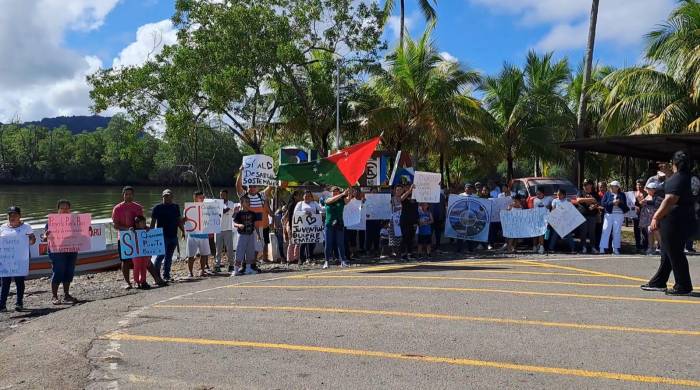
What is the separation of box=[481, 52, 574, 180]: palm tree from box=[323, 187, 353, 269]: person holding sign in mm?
14091

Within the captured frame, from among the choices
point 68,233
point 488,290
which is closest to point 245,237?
point 68,233

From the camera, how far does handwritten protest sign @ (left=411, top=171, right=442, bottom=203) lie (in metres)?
14.2

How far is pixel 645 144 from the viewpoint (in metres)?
17.9

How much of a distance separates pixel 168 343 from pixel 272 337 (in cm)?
116

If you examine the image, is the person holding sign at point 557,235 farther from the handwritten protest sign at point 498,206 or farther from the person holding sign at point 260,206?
the person holding sign at point 260,206

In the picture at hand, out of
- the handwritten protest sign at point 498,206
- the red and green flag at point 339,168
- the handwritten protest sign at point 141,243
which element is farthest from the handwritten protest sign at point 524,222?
the handwritten protest sign at point 141,243

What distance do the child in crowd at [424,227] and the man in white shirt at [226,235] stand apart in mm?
4314

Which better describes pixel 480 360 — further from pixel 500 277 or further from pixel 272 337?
pixel 500 277

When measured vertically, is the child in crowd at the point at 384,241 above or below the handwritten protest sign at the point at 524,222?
below

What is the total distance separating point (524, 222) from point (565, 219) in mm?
995

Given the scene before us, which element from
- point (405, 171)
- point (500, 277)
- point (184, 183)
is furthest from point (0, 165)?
point (500, 277)

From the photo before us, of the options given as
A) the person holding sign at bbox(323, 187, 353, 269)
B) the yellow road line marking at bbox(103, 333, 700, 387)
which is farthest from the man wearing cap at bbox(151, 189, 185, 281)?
the yellow road line marking at bbox(103, 333, 700, 387)

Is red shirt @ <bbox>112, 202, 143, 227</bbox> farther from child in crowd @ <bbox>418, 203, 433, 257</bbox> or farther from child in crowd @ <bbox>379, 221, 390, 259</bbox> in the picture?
child in crowd @ <bbox>418, 203, 433, 257</bbox>

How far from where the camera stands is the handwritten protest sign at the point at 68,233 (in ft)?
32.3
